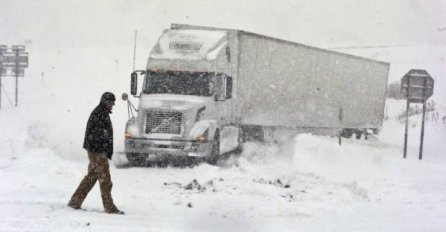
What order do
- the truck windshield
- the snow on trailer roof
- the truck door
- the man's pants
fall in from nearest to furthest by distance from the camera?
the man's pants < the truck windshield < the truck door < the snow on trailer roof

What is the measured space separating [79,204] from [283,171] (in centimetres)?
715

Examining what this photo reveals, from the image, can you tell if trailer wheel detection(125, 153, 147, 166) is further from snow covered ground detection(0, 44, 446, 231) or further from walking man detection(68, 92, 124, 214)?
walking man detection(68, 92, 124, 214)

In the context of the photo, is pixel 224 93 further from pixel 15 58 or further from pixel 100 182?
pixel 15 58

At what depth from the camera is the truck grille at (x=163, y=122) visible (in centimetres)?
1766

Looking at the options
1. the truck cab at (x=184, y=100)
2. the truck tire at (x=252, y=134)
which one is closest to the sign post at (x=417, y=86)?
the truck tire at (x=252, y=134)

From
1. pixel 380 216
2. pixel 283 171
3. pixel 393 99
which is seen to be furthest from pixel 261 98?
pixel 393 99

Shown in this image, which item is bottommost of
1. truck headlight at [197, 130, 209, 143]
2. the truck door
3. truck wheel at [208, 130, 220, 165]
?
truck wheel at [208, 130, 220, 165]

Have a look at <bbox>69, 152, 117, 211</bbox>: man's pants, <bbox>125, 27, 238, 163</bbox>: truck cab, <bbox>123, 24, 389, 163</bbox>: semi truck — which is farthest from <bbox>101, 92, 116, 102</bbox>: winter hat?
<bbox>125, 27, 238, 163</bbox>: truck cab

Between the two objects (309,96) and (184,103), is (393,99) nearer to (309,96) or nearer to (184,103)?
(309,96)

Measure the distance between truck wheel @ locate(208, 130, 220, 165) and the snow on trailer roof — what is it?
2.08m

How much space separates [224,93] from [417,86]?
609 cm

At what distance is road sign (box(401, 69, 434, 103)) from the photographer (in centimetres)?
2086

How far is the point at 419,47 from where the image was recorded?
2822 inches

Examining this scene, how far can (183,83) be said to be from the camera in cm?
1850
